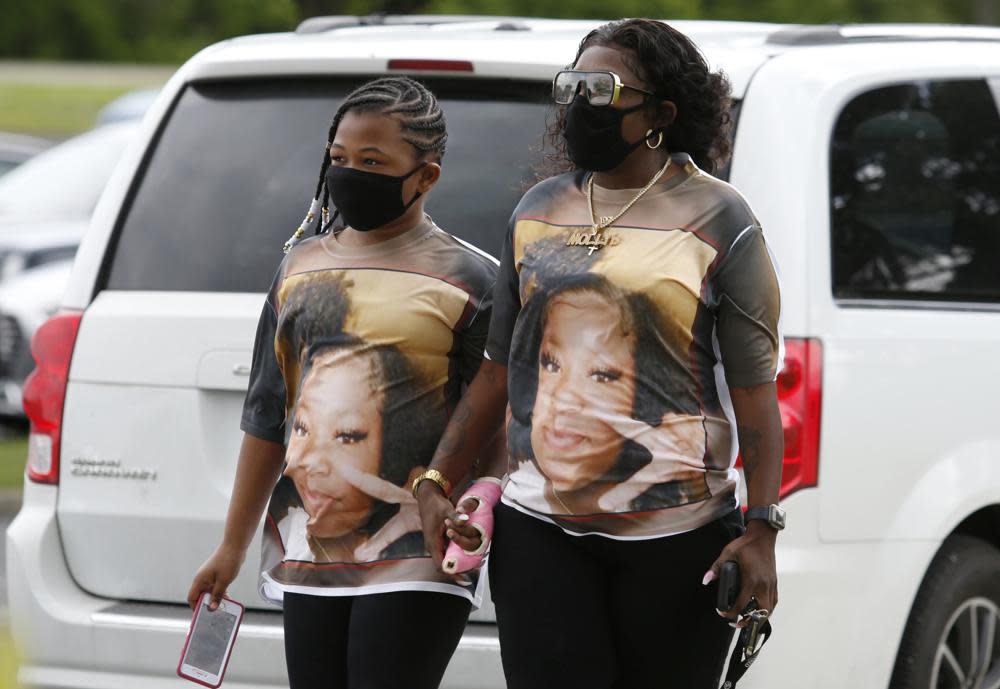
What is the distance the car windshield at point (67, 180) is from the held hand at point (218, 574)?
705 centimetres

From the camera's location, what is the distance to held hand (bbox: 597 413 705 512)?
9.53ft

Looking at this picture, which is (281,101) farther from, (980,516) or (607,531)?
(980,516)

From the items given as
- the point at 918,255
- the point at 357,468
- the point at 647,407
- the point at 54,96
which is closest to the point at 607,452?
the point at 647,407

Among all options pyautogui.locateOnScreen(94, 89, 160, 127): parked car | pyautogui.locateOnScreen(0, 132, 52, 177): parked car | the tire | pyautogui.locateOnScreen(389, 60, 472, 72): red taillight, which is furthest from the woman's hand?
pyautogui.locateOnScreen(94, 89, 160, 127): parked car

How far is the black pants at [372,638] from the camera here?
10.2 ft

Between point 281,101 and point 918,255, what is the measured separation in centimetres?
151

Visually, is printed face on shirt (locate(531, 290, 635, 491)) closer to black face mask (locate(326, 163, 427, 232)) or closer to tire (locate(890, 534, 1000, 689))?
black face mask (locate(326, 163, 427, 232))

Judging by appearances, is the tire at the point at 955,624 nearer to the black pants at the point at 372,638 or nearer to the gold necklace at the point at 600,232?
the black pants at the point at 372,638

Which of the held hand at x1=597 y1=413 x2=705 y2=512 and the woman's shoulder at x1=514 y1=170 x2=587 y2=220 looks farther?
the woman's shoulder at x1=514 y1=170 x2=587 y2=220

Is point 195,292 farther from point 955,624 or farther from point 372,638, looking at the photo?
point 955,624

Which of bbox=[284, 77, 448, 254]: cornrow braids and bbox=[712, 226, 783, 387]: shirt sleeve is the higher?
bbox=[284, 77, 448, 254]: cornrow braids

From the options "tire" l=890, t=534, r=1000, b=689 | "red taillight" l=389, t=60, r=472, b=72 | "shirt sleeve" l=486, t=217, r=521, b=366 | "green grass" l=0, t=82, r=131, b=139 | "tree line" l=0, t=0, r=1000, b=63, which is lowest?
"tree line" l=0, t=0, r=1000, b=63

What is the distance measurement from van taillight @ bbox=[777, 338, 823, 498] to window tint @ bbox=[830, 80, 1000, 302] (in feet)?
0.84

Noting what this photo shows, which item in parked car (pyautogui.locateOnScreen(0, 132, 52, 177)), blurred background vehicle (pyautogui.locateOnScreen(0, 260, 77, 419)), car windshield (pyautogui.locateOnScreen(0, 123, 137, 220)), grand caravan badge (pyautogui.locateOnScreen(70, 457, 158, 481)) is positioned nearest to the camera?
grand caravan badge (pyautogui.locateOnScreen(70, 457, 158, 481))
